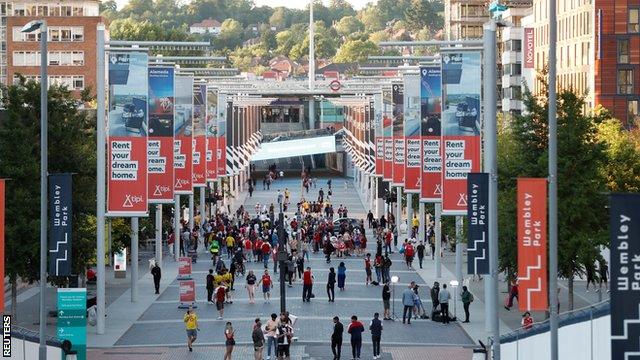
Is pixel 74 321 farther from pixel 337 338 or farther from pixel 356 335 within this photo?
pixel 356 335

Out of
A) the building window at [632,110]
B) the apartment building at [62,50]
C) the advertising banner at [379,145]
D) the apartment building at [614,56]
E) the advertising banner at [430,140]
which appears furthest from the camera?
the apartment building at [62,50]

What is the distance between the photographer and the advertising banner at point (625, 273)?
70.2 feet

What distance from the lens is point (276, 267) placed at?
6812 cm

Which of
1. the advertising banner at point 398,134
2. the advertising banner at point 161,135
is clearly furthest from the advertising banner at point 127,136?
the advertising banner at point 398,134

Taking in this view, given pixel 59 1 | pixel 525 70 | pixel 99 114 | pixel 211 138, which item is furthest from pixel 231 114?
pixel 99 114

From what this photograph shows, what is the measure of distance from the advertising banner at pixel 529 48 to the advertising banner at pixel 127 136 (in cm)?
8229

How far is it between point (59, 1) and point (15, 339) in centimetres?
14159

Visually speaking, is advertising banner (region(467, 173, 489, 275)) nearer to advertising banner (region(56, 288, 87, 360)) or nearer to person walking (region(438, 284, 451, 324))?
advertising banner (region(56, 288, 87, 360))

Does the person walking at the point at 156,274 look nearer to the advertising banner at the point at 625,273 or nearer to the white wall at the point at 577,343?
the white wall at the point at 577,343

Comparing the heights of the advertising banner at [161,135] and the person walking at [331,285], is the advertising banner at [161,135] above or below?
above

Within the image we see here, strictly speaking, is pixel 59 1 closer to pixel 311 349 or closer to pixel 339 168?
pixel 339 168

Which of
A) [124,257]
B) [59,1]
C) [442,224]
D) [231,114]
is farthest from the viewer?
[59,1]

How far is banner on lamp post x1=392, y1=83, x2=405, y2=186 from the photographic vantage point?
68.9 metres

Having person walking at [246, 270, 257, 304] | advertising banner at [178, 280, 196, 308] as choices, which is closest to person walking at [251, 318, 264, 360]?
advertising banner at [178, 280, 196, 308]
